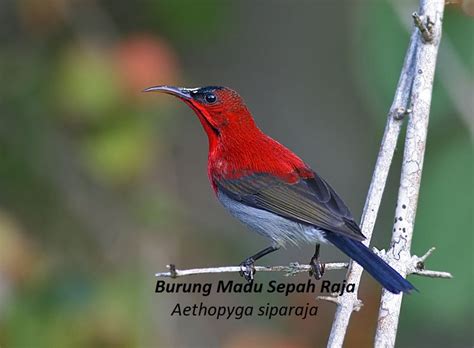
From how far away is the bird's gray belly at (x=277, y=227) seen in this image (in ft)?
14.3

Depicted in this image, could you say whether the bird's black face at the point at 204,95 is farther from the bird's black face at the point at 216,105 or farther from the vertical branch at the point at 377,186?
the vertical branch at the point at 377,186

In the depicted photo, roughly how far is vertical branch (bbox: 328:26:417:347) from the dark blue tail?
70 mm

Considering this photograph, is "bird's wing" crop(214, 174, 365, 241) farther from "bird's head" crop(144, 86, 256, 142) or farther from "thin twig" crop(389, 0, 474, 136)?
"thin twig" crop(389, 0, 474, 136)

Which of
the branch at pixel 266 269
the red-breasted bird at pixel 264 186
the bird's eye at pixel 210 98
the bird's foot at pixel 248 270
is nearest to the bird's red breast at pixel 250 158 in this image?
the red-breasted bird at pixel 264 186

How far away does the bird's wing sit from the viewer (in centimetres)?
415

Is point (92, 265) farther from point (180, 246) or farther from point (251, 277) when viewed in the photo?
point (251, 277)

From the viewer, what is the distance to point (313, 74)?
8.28 m

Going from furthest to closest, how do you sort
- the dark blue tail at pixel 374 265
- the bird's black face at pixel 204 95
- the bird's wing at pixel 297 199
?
the bird's black face at pixel 204 95 → the bird's wing at pixel 297 199 → the dark blue tail at pixel 374 265

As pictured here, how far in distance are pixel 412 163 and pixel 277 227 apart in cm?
93

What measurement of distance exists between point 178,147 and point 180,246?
4.23 feet

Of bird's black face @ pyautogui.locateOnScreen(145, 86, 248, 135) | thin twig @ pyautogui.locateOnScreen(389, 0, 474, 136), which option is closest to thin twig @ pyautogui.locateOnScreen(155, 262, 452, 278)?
thin twig @ pyautogui.locateOnScreen(389, 0, 474, 136)

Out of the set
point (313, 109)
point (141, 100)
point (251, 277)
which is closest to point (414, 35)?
point (251, 277)

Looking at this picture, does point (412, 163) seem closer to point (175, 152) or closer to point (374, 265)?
point (374, 265)

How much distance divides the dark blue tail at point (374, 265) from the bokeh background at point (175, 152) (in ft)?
2.26
